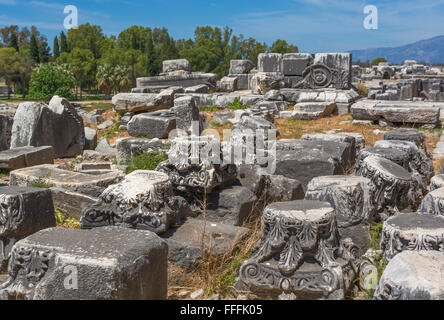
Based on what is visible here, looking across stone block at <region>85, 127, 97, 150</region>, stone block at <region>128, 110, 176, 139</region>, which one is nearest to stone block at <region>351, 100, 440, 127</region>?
stone block at <region>128, 110, 176, 139</region>

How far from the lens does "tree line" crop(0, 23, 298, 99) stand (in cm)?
4325

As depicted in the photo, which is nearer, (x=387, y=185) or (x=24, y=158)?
(x=387, y=185)

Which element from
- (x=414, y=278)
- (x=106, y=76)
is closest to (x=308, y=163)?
(x=414, y=278)

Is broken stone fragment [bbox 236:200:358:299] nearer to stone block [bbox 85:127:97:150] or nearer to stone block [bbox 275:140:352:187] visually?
stone block [bbox 275:140:352:187]

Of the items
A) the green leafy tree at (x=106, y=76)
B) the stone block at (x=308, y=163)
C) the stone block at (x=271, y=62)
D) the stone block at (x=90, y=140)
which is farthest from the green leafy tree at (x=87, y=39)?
the stone block at (x=308, y=163)

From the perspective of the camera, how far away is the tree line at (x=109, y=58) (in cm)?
4325

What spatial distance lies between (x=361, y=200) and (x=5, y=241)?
129 inches

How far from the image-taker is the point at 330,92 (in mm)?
13812

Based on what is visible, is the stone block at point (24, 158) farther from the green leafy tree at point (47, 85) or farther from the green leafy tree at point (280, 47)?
the green leafy tree at point (280, 47)

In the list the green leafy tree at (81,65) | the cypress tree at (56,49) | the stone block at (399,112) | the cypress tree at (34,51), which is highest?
the cypress tree at (56,49)

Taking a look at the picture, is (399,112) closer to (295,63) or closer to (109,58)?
(295,63)

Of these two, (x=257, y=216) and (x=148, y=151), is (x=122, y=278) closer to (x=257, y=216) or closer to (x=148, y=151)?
(x=257, y=216)

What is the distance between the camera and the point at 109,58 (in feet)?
154
